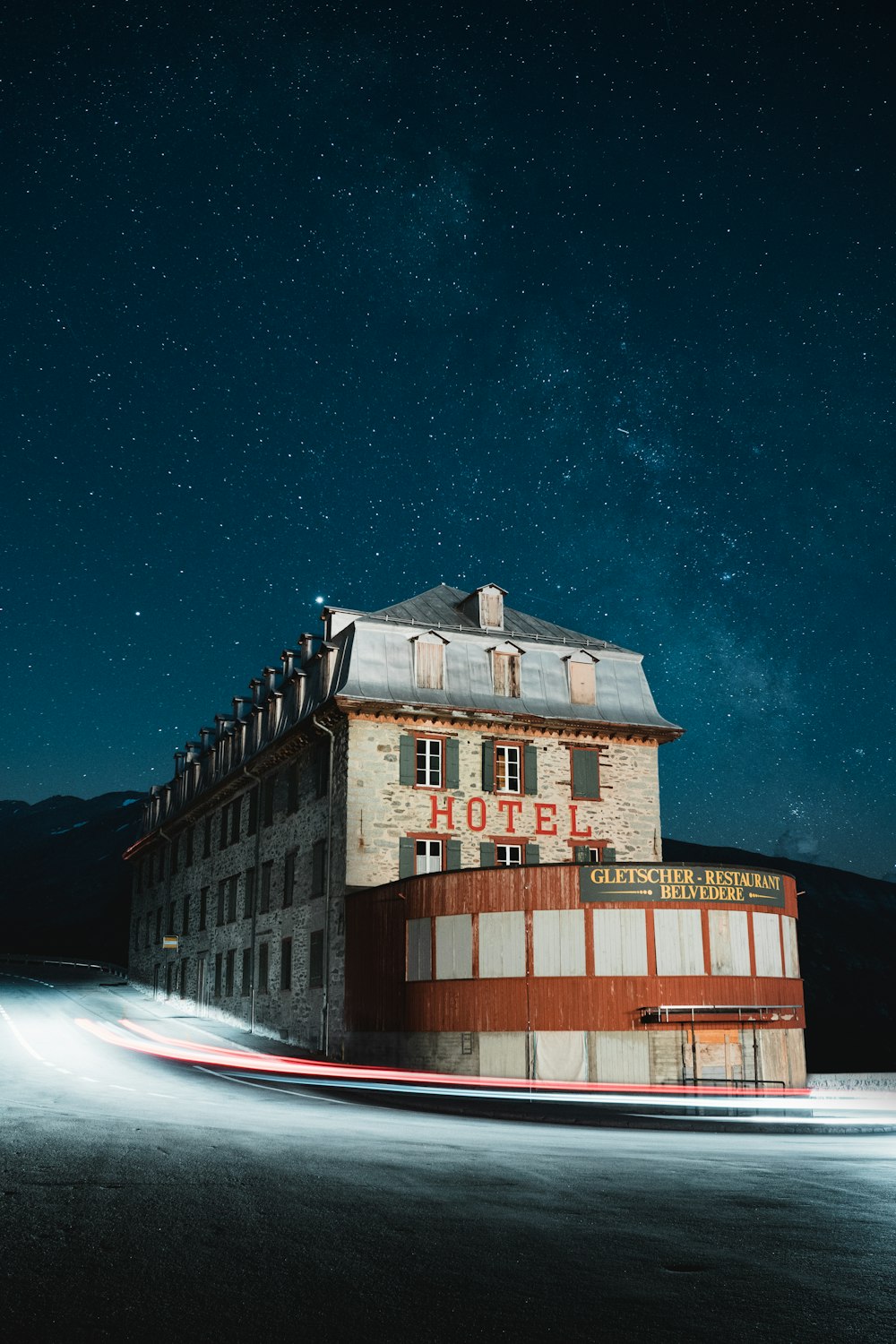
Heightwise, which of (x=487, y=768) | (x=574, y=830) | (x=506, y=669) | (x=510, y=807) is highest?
(x=506, y=669)

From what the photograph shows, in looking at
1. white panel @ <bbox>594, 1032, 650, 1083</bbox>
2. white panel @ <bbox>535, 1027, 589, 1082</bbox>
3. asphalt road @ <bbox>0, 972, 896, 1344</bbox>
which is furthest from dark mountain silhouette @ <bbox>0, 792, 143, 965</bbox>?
asphalt road @ <bbox>0, 972, 896, 1344</bbox>

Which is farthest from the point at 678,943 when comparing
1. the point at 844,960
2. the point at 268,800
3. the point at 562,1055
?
the point at 844,960

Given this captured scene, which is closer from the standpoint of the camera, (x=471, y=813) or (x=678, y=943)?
(x=678, y=943)

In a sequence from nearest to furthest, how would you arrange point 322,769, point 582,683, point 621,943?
1. point 621,943
2. point 322,769
3. point 582,683

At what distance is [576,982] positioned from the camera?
77.2ft

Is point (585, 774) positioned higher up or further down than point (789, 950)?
higher up

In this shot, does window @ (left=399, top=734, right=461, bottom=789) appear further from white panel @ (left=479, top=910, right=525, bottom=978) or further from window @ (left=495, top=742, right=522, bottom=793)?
white panel @ (left=479, top=910, right=525, bottom=978)

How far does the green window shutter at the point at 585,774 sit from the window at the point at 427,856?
4.49 meters

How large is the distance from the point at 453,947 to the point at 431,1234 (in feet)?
58.9

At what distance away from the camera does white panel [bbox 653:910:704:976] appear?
23453 millimetres

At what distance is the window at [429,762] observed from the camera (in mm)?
30516

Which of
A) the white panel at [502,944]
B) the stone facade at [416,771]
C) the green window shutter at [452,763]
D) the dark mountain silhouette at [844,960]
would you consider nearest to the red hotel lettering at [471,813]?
the stone facade at [416,771]

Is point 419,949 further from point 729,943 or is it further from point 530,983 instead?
point 729,943

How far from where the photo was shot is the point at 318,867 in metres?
31.0
